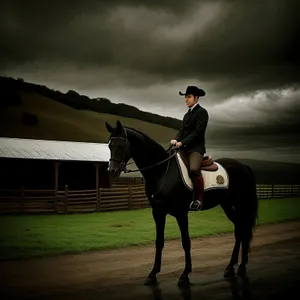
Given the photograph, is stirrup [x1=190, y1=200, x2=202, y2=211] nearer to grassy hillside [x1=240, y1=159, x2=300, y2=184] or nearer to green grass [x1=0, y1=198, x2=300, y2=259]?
green grass [x1=0, y1=198, x2=300, y2=259]

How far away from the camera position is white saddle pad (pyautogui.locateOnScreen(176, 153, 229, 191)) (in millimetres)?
4109

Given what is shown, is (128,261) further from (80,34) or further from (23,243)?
(80,34)

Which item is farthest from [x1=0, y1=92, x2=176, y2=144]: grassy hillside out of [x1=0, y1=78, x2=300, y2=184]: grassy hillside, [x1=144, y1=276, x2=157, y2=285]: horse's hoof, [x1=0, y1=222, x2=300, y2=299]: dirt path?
[x1=144, y1=276, x2=157, y2=285]: horse's hoof

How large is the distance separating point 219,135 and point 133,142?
127 inches

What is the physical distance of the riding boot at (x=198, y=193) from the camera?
4.16m

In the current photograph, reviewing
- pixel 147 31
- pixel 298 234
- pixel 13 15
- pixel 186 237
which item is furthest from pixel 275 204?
pixel 13 15

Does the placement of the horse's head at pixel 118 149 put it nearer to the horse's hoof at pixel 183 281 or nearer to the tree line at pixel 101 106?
the horse's hoof at pixel 183 281

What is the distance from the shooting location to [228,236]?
272 inches

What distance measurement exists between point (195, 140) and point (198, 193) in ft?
1.90

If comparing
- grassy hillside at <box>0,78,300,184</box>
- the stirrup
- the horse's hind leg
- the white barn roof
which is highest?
grassy hillside at <box>0,78,300,184</box>

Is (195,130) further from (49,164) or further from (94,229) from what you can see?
(49,164)

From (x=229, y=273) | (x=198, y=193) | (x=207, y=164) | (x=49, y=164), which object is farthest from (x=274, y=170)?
(x=49, y=164)

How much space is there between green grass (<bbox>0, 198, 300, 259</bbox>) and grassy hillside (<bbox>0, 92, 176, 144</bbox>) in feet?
4.77

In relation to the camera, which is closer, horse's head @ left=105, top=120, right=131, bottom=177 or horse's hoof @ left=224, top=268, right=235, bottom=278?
horse's head @ left=105, top=120, right=131, bottom=177
